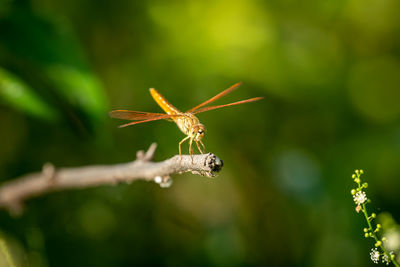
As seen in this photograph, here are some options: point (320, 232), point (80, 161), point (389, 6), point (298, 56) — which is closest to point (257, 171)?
point (320, 232)

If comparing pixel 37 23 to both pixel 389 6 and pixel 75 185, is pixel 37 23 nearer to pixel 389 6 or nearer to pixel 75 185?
pixel 75 185

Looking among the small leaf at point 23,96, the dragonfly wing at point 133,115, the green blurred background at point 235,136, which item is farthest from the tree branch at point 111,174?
the green blurred background at point 235,136

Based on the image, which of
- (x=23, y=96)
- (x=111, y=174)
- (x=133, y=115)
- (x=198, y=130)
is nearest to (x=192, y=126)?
(x=198, y=130)

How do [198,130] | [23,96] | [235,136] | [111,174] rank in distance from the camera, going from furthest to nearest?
1. [235,136]
2. [23,96]
3. [111,174]
4. [198,130]

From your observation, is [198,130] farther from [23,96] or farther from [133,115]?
[23,96]

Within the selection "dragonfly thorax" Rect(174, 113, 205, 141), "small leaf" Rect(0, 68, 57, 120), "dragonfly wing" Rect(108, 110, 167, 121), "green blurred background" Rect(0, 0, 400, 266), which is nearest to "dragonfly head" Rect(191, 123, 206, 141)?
"dragonfly thorax" Rect(174, 113, 205, 141)

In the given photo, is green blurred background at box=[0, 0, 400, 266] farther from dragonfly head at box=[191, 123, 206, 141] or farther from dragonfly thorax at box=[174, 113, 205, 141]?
dragonfly head at box=[191, 123, 206, 141]
